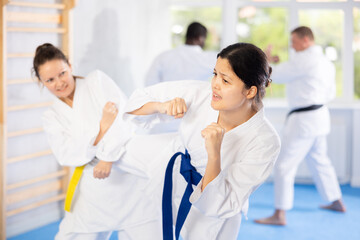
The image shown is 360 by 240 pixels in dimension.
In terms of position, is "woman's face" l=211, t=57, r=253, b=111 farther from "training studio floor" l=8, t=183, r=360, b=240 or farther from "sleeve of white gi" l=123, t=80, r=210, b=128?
"training studio floor" l=8, t=183, r=360, b=240

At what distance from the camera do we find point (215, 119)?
2.14 metres

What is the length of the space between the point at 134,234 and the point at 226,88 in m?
A: 0.97

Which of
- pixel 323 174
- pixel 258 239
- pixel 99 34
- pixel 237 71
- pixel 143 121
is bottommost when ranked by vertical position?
pixel 258 239

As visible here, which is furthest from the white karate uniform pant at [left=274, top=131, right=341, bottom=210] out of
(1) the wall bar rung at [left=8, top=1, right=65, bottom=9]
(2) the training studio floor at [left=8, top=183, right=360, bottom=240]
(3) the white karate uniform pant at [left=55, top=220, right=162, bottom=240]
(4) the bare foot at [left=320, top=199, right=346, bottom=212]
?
(1) the wall bar rung at [left=8, top=1, right=65, bottom=9]

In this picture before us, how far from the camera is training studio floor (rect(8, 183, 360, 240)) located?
12.7 feet

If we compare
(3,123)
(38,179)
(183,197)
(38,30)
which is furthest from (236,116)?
(38,179)

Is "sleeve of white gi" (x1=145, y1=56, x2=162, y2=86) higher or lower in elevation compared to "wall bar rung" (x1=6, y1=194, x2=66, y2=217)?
higher

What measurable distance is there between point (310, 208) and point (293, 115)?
91 cm

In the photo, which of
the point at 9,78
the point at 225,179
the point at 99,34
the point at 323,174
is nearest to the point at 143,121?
the point at 225,179

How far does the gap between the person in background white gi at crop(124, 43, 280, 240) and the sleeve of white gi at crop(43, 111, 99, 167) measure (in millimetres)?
314

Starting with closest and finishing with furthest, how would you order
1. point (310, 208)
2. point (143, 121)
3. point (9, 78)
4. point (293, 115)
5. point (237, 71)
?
point (237, 71)
point (143, 121)
point (9, 78)
point (293, 115)
point (310, 208)

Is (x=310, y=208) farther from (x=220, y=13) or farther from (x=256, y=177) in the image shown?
(x=256, y=177)

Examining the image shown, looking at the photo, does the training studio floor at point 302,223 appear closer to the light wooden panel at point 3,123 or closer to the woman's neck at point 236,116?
the light wooden panel at point 3,123

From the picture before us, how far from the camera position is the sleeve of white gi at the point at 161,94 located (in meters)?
2.21
